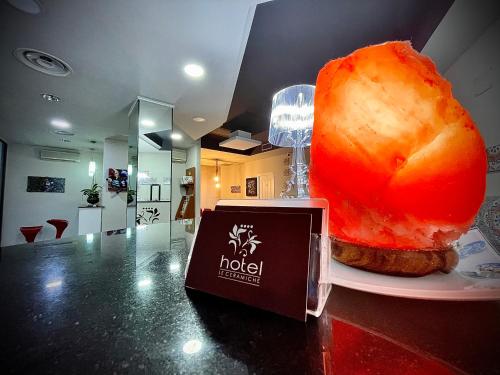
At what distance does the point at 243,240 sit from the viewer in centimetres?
37

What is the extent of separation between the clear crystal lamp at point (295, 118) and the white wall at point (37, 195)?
22.9ft

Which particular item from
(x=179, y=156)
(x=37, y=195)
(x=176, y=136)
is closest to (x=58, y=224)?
(x=37, y=195)

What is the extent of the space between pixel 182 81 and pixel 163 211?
290 centimetres

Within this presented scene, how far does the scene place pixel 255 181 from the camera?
8.42 metres

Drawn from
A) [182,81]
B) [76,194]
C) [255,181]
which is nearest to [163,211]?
[182,81]

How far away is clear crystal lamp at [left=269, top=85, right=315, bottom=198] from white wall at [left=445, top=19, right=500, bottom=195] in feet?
4.43

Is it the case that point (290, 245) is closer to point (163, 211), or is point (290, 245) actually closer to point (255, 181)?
point (163, 211)

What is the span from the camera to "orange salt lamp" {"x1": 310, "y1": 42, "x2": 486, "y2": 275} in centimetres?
32

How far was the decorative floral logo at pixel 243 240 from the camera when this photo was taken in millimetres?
352

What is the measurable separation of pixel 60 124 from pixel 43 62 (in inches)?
90.3

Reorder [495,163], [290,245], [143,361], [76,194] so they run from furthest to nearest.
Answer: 1. [76,194]
2. [495,163]
3. [290,245]
4. [143,361]

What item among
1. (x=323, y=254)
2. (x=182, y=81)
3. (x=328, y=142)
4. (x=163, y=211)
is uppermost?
(x=182, y=81)

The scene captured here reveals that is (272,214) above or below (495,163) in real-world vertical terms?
below

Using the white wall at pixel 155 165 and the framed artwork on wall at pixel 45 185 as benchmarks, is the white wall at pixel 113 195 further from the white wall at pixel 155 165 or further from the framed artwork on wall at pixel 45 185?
the framed artwork on wall at pixel 45 185
